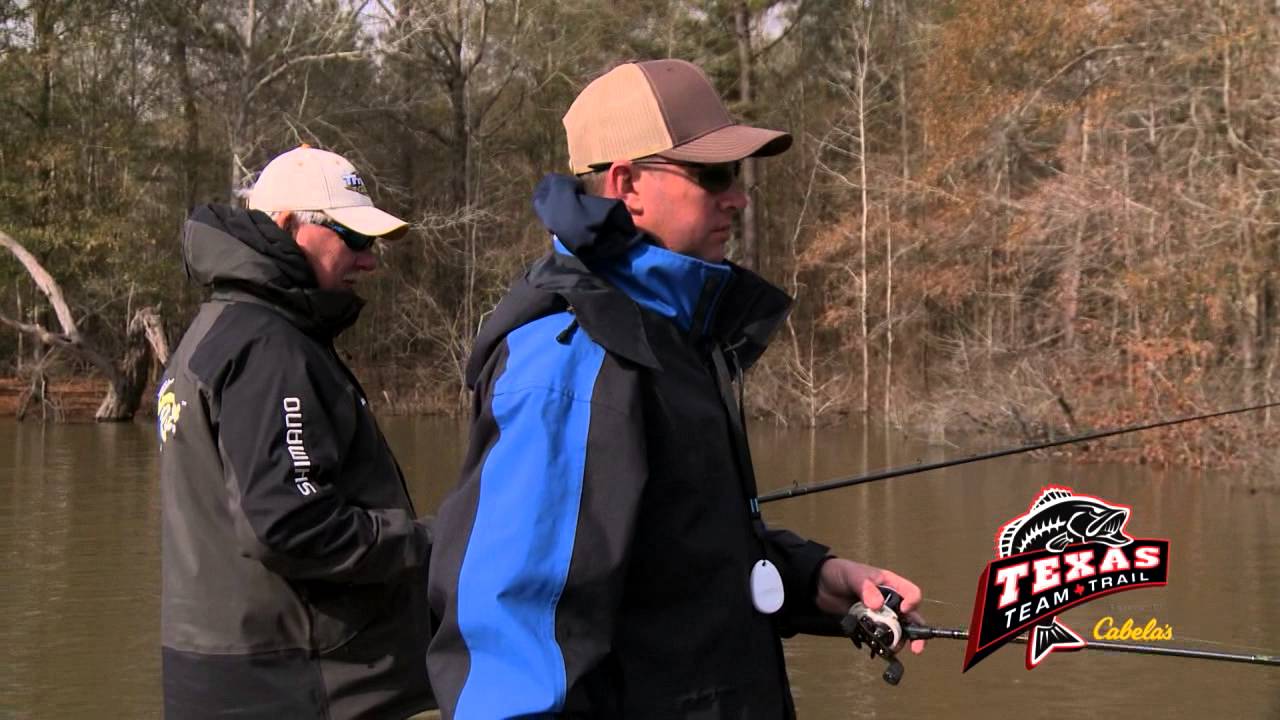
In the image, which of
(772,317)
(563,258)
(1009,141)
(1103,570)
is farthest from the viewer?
(1009,141)

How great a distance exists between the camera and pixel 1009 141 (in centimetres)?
2125

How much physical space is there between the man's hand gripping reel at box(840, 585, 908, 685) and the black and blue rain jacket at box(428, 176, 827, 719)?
0.87 feet

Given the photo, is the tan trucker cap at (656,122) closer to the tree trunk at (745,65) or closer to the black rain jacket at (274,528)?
the black rain jacket at (274,528)

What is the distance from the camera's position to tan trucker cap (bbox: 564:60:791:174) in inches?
77.2

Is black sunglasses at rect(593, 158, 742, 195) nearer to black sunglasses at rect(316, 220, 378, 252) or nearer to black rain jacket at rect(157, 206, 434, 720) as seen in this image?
black rain jacket at rect(157, 206, 434, 720)

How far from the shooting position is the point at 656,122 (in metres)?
1.96

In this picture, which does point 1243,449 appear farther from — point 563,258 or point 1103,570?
point 563,258

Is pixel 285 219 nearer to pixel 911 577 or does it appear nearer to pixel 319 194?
pixel 319 194

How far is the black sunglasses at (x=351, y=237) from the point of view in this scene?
314 centimetres

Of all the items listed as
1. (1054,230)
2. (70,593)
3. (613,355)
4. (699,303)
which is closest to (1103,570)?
(699,303)

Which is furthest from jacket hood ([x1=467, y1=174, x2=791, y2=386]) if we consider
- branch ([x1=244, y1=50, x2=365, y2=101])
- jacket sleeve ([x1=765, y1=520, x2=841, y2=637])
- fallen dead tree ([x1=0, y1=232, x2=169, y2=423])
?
branch ([x1=244, y1=50, x2=365, y2=101])

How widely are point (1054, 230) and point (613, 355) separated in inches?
699

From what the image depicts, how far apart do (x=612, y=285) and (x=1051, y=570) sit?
988 mm

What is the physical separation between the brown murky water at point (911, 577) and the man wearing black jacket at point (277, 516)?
3.66m
